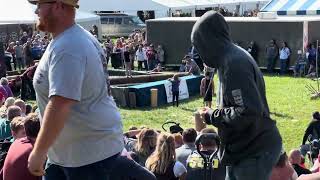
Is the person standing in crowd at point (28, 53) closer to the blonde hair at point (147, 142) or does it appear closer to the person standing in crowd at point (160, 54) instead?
the person standing in crowd at point (160, 54)

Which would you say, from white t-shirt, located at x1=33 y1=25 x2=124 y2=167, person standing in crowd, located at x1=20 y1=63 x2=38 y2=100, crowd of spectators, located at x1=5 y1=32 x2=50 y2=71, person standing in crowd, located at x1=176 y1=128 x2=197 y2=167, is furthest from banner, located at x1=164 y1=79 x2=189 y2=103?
white t-shirt, located at x1=33 y1=25 x2=124 y2=167

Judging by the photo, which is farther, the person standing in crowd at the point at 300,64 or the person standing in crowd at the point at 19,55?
the person standing in crowd at the point at 19,55

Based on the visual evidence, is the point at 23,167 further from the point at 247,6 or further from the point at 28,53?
the point at 247,6

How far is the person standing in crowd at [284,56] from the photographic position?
87.1ft

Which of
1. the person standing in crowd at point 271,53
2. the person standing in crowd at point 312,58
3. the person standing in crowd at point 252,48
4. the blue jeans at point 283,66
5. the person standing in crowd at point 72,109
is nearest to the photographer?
the person standing in crowd at point 72,109

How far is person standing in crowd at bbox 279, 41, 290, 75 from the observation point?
87.1 feet

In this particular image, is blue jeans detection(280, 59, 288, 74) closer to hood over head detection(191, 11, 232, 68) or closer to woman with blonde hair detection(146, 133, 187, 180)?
woman with blonde hair detection(146, 133, 187, 180)

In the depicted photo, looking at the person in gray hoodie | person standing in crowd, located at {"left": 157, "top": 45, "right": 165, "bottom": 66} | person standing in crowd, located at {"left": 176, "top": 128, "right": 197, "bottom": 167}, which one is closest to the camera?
the person in gray hoodie

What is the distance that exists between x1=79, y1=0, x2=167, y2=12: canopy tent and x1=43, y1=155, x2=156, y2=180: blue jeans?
41.7 m

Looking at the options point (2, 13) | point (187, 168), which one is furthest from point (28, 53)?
point (187, 168)

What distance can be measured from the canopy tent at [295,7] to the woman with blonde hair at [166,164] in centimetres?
2366

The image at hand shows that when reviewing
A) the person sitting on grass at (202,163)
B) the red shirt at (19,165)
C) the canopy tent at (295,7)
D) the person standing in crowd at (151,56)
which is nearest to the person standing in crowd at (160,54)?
the person standing in crowd at (151,56)

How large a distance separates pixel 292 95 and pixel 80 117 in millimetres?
18748

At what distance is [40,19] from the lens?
327 centimetres
